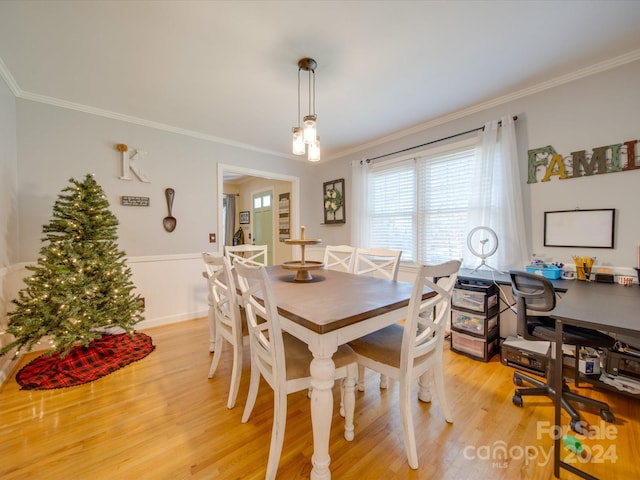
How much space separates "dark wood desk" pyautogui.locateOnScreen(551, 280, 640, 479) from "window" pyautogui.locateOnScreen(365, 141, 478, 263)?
1.31 metres

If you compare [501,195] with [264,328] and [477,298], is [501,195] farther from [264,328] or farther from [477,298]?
[264,328]

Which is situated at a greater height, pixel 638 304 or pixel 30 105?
pixel 30 105

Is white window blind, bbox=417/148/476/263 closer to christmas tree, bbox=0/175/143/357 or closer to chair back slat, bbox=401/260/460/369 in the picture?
chair back slat, bbox=401/260/460/369

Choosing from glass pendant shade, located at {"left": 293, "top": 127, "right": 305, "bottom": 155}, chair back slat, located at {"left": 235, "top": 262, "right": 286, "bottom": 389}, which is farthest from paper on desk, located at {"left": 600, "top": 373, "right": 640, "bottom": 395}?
glass pendant shade, located at {"left": 293, "top": 127, "right": 305, "bottom": 155}

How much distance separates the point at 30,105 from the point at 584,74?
4917mm

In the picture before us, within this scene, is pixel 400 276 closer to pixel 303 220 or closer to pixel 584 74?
pixel 303 220

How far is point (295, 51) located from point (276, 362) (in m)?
2.05

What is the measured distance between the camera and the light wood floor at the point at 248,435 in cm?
124

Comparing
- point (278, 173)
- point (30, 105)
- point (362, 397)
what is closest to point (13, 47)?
point (30, 105)

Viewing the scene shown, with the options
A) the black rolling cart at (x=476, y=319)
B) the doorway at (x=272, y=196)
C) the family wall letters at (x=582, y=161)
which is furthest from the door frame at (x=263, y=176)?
the family wall letters at (x=582, y=161)

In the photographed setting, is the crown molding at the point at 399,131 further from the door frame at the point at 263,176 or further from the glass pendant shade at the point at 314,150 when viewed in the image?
the glass pendant shade at the point at 314,150

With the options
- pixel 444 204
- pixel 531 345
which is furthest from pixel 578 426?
pixel 444 204

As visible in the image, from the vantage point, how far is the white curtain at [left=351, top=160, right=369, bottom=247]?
3795 millimetres

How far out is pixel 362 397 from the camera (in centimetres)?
181
